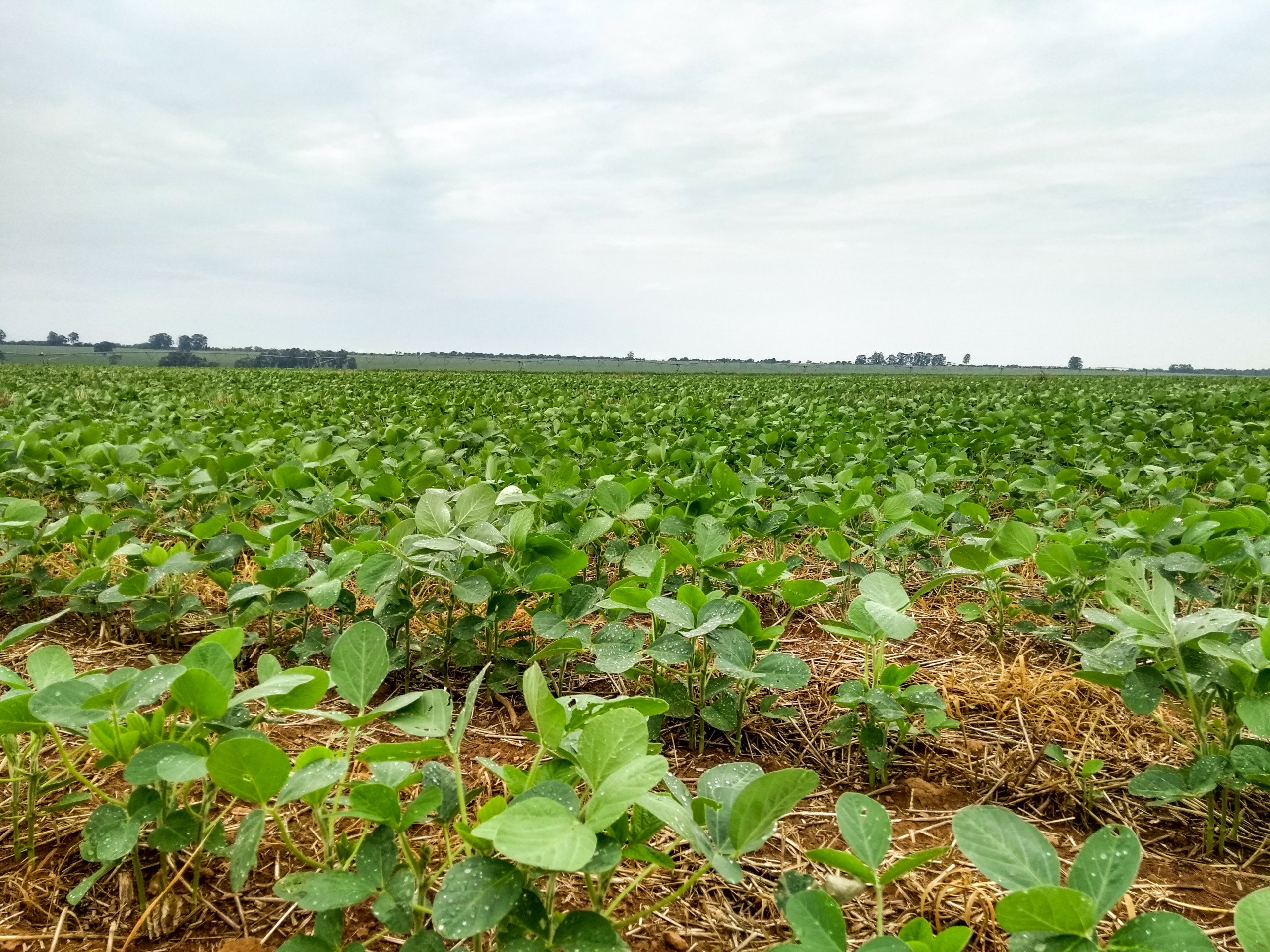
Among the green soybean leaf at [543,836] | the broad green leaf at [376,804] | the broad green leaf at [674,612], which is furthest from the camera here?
the broad green leaf at [674,612]

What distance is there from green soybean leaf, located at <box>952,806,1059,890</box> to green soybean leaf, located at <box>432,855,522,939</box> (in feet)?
1.55

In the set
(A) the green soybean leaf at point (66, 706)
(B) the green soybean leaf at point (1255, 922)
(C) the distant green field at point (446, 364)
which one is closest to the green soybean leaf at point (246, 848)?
(A) the green soybean leaf at point (66, 706)

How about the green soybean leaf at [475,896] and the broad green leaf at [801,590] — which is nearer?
the green soybean leaf at [475,896]

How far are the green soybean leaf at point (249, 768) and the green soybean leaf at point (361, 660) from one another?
6.8 inches

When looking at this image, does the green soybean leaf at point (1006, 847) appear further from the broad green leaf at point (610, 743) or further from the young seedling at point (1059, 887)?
the broad green leaf at point (610, 743)

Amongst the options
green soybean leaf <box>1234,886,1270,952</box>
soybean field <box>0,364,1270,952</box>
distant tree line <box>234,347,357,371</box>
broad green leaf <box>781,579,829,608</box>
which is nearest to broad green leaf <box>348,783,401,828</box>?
soybean field <box>0,364,1270,952</box>

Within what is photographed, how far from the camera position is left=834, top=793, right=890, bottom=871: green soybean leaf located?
820 mm

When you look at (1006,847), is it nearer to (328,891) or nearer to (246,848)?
(328,891)

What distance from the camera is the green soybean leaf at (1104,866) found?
700mm

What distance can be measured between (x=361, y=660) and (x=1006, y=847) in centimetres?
86

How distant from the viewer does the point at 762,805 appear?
77cm

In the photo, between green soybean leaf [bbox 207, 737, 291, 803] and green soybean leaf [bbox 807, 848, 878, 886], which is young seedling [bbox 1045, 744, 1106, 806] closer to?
green soybean leaf [bbox 807, 848, 878, 886]

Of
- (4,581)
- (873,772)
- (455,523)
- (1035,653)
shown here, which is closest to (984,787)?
(873,772)

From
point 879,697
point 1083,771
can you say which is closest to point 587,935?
point 879,697
